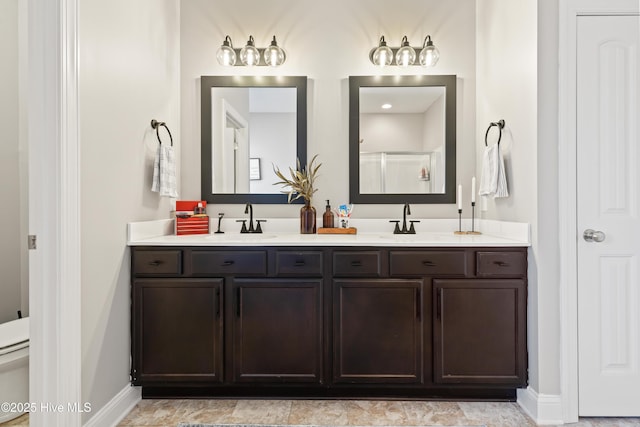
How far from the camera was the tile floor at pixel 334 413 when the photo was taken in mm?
1955

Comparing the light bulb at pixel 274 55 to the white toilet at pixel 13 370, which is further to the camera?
the light bulb at pixel 274 55

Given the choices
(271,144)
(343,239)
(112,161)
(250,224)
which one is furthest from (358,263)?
(112,161)

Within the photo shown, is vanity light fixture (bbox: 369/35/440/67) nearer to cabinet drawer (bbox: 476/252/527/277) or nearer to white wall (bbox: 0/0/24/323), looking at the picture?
cabinet drawer (bbox: 476/252/527/277)

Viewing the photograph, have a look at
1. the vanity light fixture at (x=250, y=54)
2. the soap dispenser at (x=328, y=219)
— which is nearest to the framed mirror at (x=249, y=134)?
the vanity light fixture at (x=250, y=54)

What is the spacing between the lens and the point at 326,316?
2098 mm

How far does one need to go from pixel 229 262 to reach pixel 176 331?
0.48 m

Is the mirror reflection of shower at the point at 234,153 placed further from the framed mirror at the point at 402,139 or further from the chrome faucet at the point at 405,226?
the chrome faucet at the point at 405,226

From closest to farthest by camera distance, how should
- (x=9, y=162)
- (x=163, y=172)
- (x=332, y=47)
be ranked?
(x=163, y=172)
(x=9, y=162)
(x=332, y=47)

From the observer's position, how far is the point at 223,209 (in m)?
→ 2.80

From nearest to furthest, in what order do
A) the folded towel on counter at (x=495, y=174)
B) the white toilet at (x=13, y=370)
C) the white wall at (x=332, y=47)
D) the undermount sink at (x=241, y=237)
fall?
the white toilet at (x=13, y=370) → the undermount sink at (x=241, y=237) → the folded towel on counter at (x=495, y=174) → the white wall at (x=332, y=47)

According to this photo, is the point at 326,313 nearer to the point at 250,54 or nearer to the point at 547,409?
the point at 547,409

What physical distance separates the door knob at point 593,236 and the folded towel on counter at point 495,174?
1.51ft

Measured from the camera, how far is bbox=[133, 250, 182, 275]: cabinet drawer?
82.4 inches

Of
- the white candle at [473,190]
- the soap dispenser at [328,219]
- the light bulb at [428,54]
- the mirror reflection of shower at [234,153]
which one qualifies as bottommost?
the soap dispenser at [328,219]
